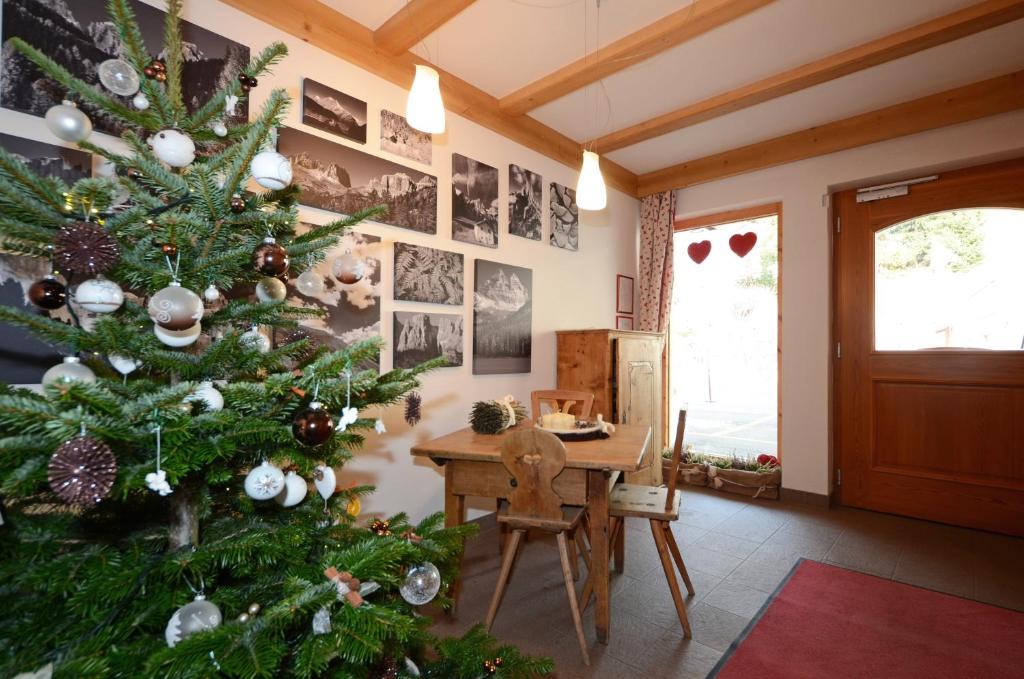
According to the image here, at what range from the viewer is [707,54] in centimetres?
271

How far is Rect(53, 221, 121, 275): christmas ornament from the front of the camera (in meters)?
0.64

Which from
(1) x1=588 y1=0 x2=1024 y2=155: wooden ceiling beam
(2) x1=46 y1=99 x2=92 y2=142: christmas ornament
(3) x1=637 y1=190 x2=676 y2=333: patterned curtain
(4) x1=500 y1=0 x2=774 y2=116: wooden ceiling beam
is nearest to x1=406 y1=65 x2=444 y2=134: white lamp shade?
(4) x1=500 y1=0 x2=774 y2=116: wooden ceiling beam

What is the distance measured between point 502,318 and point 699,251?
92.4 inches

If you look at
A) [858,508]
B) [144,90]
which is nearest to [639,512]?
[144,90]

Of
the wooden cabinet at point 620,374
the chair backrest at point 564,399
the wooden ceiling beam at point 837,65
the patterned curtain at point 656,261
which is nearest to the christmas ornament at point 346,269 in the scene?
the chair backrest at point 564,399

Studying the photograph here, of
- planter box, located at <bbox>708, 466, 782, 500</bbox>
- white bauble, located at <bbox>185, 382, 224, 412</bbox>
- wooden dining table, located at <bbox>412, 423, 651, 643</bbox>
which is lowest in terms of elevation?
planter box, located at <bbox>708, 466, 782, 500</bbox>

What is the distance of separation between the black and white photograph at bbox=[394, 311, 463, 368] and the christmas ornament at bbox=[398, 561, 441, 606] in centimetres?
178

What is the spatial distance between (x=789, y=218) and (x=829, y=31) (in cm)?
158

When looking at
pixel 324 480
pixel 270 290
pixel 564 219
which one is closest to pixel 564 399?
pixel 564 219

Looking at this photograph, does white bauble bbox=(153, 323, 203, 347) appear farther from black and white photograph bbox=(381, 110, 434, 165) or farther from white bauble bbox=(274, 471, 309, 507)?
black and white photograph bbox=(381, 110, 434, 165)

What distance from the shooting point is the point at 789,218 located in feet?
12.5

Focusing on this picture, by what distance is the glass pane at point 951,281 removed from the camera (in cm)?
310

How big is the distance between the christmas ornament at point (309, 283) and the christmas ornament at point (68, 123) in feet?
1.36

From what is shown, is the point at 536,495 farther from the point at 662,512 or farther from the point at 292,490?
the point at 292,490
